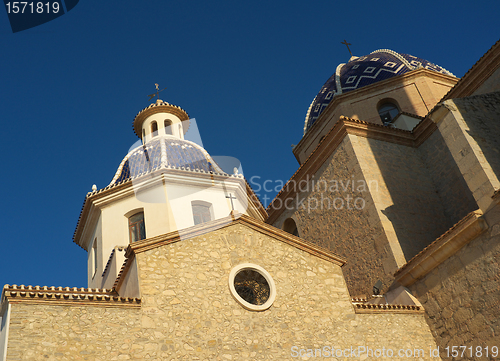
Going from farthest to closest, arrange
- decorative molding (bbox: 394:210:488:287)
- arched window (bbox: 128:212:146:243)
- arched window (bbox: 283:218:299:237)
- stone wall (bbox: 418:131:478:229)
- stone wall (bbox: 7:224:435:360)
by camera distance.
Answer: arched window (bbox: 283:218:299:237), arched window (bbox: 128:212:146:243), stone wall (bbox: 418:131:478:229), decorative molding (bbox: 394:210:488:287), stone wall (bbox: 7:224:435:360)

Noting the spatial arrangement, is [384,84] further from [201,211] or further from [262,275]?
[262,275]

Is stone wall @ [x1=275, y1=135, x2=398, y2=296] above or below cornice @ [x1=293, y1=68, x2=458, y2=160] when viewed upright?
below

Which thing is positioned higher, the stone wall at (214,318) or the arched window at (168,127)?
the arched window at (168,127)

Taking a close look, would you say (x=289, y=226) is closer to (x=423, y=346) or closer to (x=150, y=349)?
(x=423, y=346)

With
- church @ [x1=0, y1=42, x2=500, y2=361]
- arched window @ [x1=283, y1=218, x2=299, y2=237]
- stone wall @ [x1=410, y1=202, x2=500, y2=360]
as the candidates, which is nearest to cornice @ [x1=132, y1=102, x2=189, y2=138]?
church @ [x1=0, y1=42, x2=500, y2=361]

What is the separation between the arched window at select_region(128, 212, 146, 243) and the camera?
12.1m

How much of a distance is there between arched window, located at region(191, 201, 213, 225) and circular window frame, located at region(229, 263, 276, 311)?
365 centimetres

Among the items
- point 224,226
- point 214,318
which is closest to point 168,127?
point 224,226

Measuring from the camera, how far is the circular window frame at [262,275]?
8.37 meters

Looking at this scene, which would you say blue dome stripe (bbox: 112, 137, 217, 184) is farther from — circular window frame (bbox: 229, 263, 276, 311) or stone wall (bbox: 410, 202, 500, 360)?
stone wall (bbox: 410, 202, 500, 360)

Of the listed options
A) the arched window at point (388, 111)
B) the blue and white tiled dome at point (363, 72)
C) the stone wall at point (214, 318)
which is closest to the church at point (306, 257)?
the stone wall at point (214, 318)

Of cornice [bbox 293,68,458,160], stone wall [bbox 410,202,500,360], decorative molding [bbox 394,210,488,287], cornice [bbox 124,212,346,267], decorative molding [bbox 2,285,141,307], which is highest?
cornice [bbox 293,68,458,160]

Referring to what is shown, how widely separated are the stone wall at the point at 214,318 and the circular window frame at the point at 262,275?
83 mm

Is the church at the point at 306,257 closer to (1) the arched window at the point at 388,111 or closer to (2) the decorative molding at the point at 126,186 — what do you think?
(2) the decorative molding at the point at 126,186
